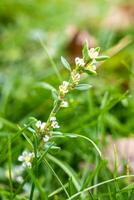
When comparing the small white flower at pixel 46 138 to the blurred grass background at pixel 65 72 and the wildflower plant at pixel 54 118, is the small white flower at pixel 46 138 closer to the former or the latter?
the wildflower plant at pixel 54 118

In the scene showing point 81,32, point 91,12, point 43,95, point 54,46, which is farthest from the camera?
point 91,12

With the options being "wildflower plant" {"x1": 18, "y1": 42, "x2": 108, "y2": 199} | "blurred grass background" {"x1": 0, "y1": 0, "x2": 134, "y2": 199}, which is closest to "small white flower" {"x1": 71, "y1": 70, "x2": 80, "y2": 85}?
"wildflower plant" {"x1": 18, "y1": 42, "x2": 108, "y2": 199}

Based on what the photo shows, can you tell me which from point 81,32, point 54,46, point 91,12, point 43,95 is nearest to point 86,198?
point 43,95

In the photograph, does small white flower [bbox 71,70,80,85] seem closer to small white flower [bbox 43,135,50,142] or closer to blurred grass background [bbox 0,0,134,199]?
small white flower [bbox 43,135,50,142]

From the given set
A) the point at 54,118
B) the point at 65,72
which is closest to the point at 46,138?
the point at 54,118

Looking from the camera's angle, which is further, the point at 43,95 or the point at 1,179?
the point at 43,95

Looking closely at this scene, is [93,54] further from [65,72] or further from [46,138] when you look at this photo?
[65,72]

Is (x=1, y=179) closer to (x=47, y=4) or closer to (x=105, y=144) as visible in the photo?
(x=105, y=144)

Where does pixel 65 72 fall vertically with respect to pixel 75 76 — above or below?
above
